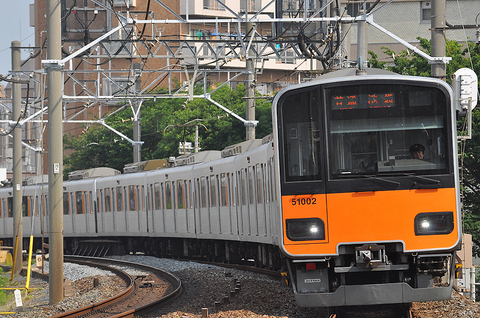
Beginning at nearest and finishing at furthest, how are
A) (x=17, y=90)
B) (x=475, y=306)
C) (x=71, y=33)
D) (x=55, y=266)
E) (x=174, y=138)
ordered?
(x=475, y=306), (x=55, y=266), (x=71, y=33), (x=17, y=90), (x=174, y=138)

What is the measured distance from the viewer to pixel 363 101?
8.54 m

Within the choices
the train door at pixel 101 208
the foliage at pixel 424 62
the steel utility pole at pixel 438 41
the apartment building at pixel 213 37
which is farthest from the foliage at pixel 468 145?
the train door at pixel 101 208

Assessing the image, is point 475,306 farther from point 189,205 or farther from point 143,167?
point 143,167

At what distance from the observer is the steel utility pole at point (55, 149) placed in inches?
521

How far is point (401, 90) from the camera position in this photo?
8500mm

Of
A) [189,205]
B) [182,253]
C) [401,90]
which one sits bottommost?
[182,253]

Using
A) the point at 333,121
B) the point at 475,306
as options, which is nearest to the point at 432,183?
the point at 333,121

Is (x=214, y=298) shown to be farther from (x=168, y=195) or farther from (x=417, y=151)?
(x=168, y=195)

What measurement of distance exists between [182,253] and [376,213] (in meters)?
15.3

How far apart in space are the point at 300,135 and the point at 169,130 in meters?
29.4

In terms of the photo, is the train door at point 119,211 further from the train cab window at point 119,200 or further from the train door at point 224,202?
the train door at point 224,202

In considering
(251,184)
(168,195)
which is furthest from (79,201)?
(251,184)

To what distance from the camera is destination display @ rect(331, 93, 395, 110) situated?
27.9ft

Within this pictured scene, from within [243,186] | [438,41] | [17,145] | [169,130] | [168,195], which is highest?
[169,130]
